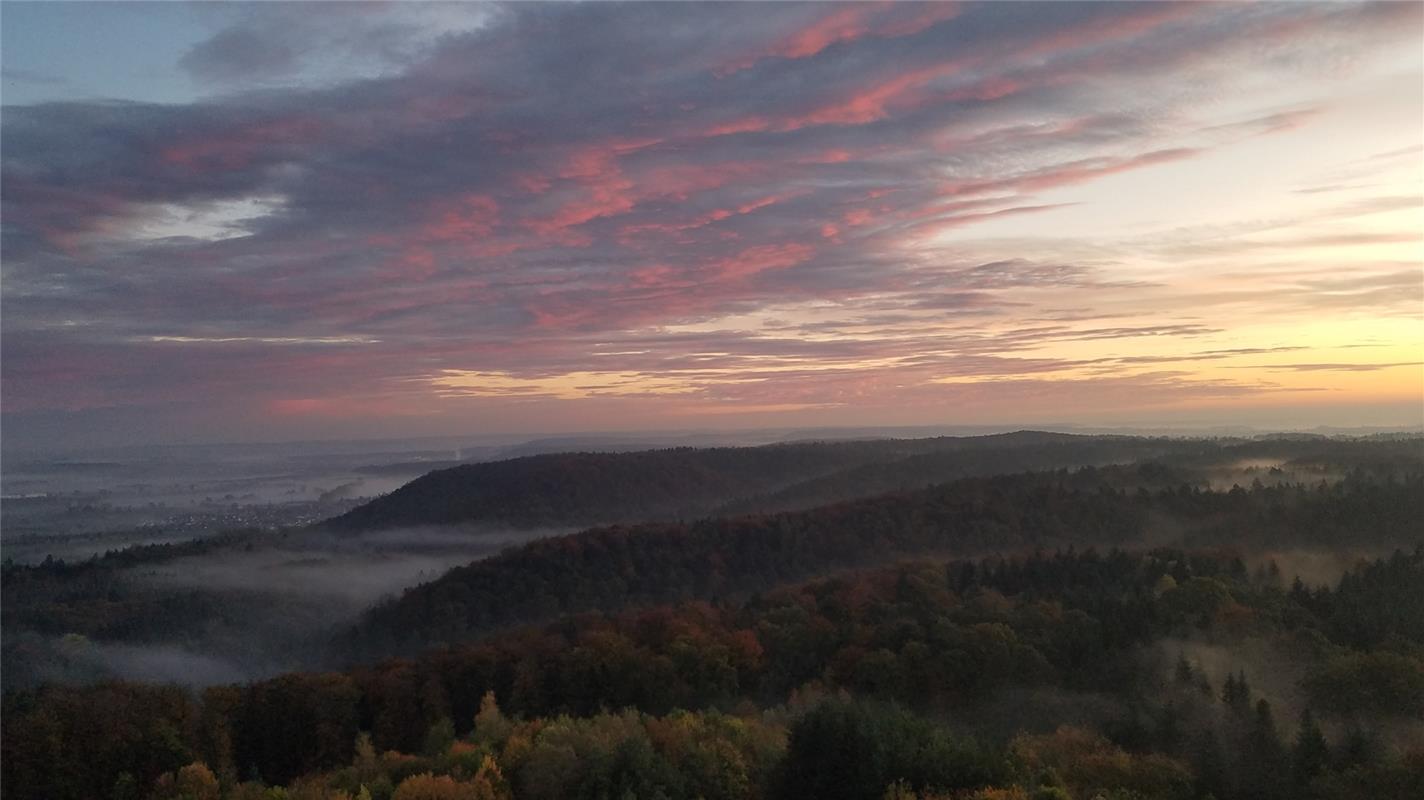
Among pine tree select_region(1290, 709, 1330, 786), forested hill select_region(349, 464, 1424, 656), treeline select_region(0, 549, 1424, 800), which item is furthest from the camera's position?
forested hill select_region(349, 464, 1424, 656)

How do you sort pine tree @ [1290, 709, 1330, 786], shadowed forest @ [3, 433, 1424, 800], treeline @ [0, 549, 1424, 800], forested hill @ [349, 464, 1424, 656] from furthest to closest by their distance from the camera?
forested hill @ [349, 464, 1424, 656] → pine tree @ [1290, 709, 1330, 786] → shadowed forest @ [3, 433, 1424, 800] → treeline @ [0, 549, 1424, 800]

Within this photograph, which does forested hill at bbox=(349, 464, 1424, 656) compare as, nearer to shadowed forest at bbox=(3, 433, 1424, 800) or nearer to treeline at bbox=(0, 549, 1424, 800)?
shadowed forest at bbox=(3, 433, 1424, 800)

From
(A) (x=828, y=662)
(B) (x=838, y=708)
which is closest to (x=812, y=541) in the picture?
(A) (x=828, y=662)

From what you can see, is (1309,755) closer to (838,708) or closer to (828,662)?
(838,708)

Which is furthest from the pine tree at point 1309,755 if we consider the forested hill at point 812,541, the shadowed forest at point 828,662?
the forested hill at point 812,541

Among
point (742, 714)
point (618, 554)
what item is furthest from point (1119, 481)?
point (742, 714)

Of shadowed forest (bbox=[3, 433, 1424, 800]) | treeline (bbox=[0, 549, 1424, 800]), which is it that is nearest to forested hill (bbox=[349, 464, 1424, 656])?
shadowed forest (bbox=[3, 433, 1424, 800])
